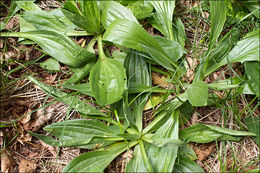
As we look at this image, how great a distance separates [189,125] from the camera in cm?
181

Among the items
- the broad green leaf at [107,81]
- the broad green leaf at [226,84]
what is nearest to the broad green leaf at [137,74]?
the broad green leaf at [107,81]

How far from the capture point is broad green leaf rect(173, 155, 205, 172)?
162cm

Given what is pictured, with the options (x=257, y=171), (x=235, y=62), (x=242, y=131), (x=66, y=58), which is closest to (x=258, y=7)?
(x=235, y=62)

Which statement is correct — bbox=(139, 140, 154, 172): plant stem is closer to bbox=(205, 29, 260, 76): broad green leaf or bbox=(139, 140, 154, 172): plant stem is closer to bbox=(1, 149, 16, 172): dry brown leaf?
bbox=(205, 29, 260, 76): broad green leaf

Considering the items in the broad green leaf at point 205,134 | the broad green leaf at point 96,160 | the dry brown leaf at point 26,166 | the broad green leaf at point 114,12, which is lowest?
the dry brown leaf at point 26,166

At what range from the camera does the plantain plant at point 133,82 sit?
1643 mm

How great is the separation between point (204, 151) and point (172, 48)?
0.77 metres

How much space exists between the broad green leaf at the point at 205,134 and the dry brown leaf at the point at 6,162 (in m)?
1.27

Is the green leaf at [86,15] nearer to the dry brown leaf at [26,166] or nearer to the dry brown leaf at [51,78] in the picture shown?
the dry brown leaf at [51,78]

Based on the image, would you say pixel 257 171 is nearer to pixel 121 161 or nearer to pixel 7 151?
pixel 121 161

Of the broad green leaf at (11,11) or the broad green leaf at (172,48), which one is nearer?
the broad green leaf at (172,48)

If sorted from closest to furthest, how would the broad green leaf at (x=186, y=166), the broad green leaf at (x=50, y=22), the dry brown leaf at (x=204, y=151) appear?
the broad green leaf at (x=186, y=166) → the dry brown leaf at (x=204, y=151) → the broad green leaf at (x=50, y=22)

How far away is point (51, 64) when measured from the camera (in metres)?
1.99

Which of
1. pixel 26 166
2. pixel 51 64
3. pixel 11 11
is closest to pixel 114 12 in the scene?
pixel 51 64
